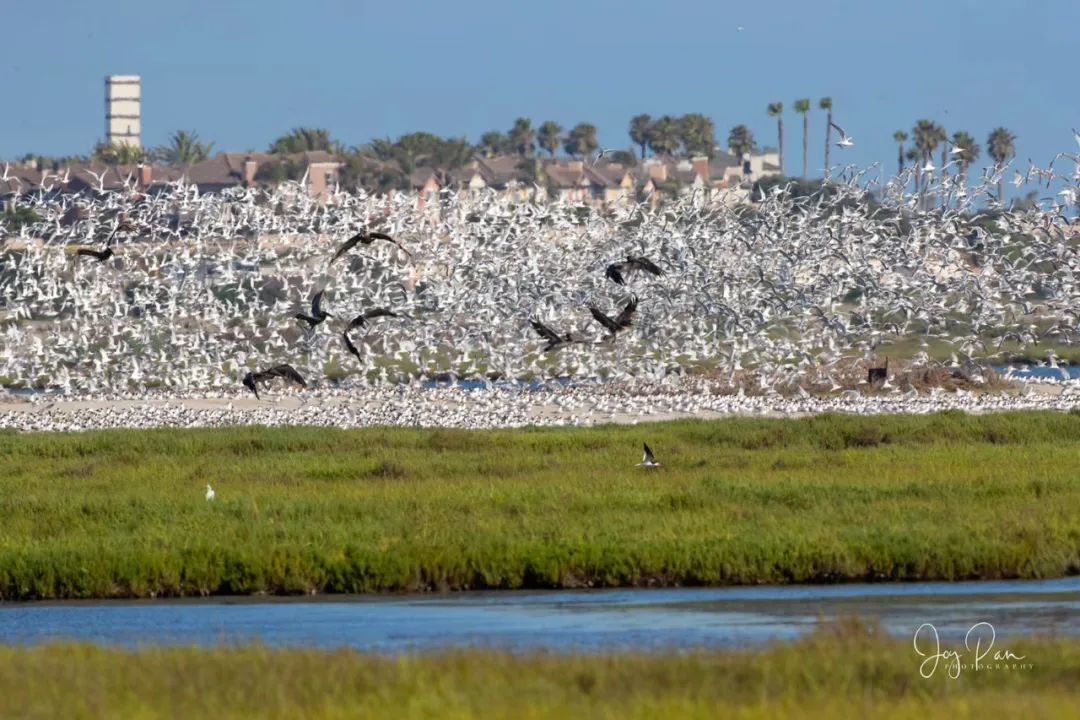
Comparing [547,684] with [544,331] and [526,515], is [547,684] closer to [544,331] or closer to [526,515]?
[526,515]

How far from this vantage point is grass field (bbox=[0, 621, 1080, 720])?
13.1 m

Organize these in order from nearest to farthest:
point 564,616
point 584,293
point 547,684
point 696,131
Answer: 1. point 547,684
2. point 564,616
3. point 584,293
4. point 696,131

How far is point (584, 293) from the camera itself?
64.3 m

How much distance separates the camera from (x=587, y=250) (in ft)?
229

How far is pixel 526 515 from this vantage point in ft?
84.4

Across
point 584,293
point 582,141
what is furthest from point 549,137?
point 584,293

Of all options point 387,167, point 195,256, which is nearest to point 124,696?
point 195,256

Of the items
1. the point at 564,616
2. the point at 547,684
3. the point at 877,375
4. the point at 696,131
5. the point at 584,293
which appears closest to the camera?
the point at 547,684

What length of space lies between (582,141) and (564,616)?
13743cm

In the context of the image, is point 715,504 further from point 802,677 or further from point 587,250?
point 587,250

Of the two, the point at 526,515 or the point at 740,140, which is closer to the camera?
the point at 526,515

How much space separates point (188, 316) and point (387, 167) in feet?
209

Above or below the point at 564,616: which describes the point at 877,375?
above

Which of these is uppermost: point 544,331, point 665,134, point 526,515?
point 665,134
